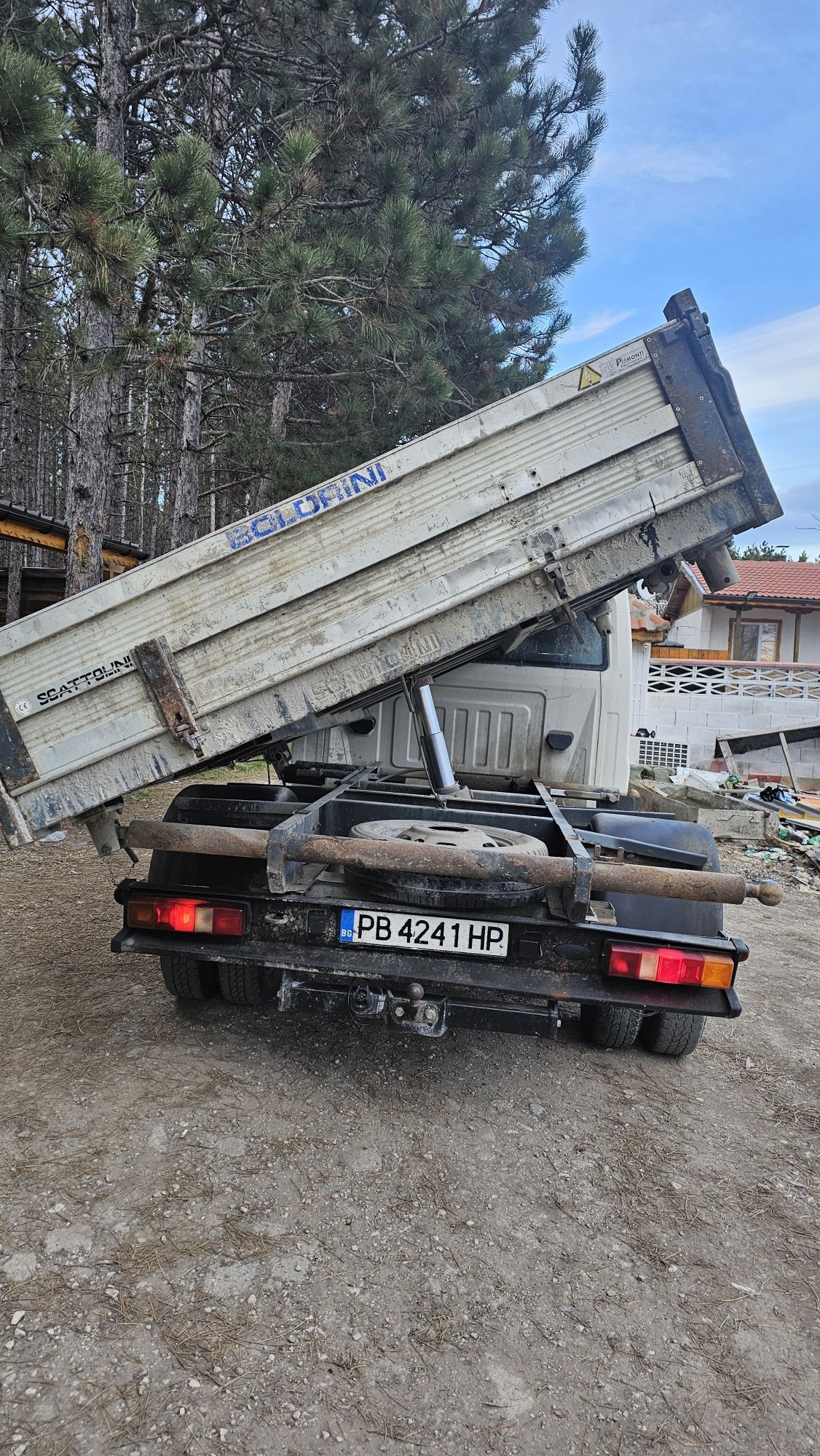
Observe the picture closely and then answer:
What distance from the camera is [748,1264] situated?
227 centimetres

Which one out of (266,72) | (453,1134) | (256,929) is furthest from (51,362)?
(453,1134)

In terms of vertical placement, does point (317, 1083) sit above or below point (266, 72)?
below

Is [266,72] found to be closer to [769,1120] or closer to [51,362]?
[51,362]

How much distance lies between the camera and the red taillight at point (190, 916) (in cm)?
290

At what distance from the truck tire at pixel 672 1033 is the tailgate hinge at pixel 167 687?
2.32 m

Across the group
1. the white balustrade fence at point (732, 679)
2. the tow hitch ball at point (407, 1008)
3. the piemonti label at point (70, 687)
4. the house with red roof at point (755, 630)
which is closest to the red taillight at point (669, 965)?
the tow hitch ball at point (407, 1008)

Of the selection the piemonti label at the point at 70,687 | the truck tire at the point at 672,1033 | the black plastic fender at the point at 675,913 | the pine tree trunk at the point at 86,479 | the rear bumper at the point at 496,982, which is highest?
the pine tree trunk at the point at 86,479

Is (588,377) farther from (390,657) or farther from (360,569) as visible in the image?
(390,657)

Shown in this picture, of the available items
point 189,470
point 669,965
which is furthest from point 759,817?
point 189,470

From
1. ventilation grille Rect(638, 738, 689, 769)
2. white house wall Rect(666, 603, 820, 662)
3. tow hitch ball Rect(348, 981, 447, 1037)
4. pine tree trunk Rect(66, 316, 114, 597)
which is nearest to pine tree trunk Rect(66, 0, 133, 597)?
pine tree trunk Rect(66, 316, 114, 597)

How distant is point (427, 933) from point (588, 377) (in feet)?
7.26

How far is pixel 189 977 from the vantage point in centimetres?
343

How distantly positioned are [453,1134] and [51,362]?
611 centimetres

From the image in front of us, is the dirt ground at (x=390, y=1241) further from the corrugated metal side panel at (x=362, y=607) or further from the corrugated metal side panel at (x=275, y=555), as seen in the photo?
the corrugated metal side panel at (x=275, y=555)
